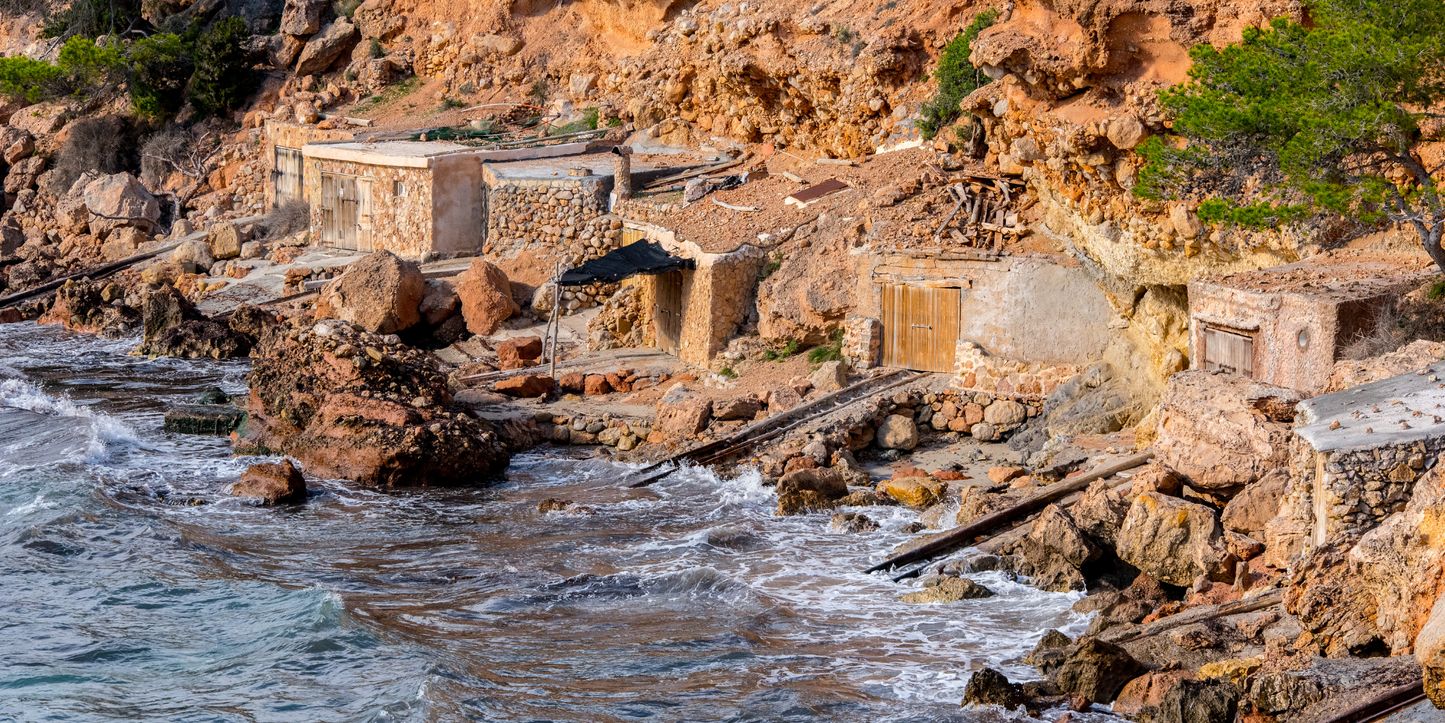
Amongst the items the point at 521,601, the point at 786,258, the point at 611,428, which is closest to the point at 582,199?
the point at 786,258

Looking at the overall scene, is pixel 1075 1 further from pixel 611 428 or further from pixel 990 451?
pixel 611 428

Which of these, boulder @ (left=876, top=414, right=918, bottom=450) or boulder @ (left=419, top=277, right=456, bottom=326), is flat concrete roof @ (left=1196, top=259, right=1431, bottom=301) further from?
boulder @ (left=419, top=277, right=456, bottom=326)

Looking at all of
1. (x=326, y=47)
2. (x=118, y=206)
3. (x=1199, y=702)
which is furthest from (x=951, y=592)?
(x=326, y=47)

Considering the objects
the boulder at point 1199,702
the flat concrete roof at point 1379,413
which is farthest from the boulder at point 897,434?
the boulder at point 1199,702

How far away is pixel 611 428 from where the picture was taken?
62.4 feet

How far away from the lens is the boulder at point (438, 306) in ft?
80.0

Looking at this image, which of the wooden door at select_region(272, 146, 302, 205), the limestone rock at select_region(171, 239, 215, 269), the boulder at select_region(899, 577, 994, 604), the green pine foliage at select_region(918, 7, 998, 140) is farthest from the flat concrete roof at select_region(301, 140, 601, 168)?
the boulder at select_region(899, 577, 994, 604)

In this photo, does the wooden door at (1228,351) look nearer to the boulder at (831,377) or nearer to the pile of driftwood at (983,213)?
the pile of driftwood at (983,213)

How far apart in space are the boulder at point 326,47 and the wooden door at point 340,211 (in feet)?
35.2

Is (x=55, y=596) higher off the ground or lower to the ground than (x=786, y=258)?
lower

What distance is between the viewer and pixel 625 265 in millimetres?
20703

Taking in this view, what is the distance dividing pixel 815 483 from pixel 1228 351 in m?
5.00

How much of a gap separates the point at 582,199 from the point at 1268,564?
17216 mm

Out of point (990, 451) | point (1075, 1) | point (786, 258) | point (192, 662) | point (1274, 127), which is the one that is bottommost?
point (192, 662)
